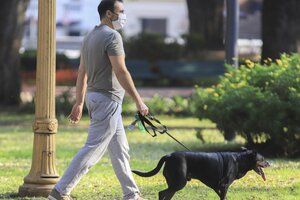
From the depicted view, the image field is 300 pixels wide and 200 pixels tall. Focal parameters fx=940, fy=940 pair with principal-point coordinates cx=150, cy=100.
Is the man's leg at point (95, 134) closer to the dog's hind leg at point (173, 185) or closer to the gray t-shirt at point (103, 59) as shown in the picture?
the gray t-shirt at point (103, 59)

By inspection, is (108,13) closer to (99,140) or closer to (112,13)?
(112,13)

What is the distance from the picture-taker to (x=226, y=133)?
14203 mm

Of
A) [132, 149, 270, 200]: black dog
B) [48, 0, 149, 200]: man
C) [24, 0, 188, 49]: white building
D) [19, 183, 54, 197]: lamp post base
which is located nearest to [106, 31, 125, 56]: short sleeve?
[48, 0, 149, 200]: man

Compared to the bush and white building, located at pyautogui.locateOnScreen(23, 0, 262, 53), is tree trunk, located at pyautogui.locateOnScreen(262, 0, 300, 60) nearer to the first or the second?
the bush

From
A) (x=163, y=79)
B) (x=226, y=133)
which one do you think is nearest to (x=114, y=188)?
(x=226, y=133)

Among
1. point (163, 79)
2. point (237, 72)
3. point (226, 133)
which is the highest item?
point (237, 72)

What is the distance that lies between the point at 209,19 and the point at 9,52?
11.3 m

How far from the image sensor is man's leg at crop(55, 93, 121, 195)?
8336 millimetres

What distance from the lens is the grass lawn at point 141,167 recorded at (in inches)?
387

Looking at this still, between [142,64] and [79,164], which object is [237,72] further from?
[142,64]

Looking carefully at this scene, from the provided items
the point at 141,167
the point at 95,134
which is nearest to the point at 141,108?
the point at 95,134

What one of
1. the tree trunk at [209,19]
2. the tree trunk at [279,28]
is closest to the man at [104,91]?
the tree trunk at [279,28]

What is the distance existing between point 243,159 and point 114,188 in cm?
218

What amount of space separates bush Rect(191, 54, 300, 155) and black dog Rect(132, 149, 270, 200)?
13.7ft
